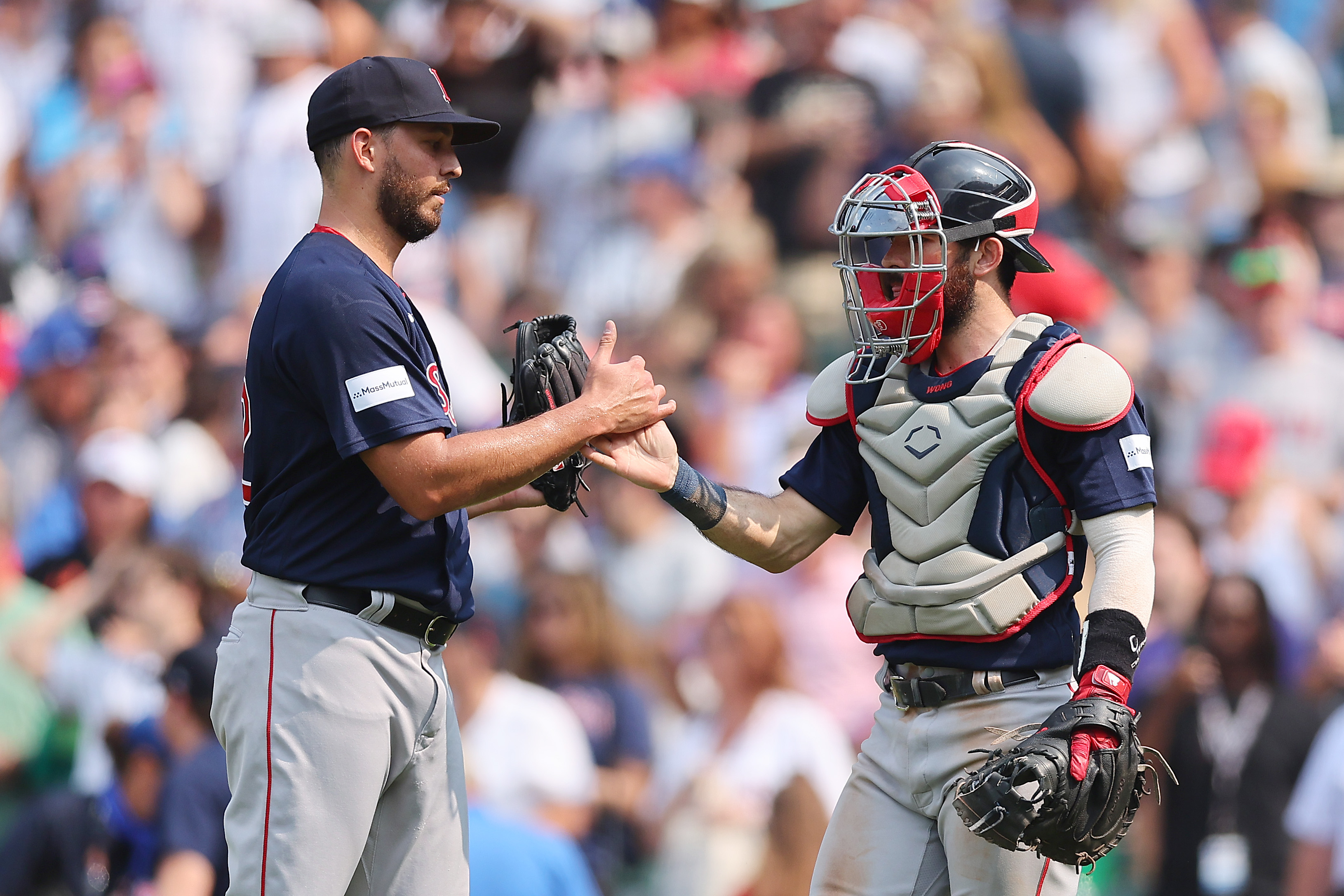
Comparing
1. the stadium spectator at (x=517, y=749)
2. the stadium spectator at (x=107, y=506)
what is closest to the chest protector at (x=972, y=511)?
the stadium spectator at (x=517, y=749)

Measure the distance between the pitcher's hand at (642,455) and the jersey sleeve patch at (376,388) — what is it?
53 cm

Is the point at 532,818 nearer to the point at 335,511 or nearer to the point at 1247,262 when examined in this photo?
the point at 335,511

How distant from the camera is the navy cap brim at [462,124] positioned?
366 cm

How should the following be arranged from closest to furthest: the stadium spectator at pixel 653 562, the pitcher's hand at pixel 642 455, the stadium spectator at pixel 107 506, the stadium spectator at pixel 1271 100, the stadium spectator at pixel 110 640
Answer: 1. the pitcher's hand at pixel 642 455
2. the stadium spectator at pixel 110 640
3. the stadium spectator at pixel 653 562
4. the stadium spectator at pixel 1271 100
5. the stadium spectator at pixel 107 506

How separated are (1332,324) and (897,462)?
15.0 feet

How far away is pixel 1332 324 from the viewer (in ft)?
24.0

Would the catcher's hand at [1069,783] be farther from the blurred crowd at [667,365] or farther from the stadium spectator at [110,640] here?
the stadium spectator at [110,640]

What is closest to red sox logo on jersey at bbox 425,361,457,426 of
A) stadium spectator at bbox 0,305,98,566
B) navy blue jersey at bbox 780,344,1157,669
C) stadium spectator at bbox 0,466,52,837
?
navy blue jersey at bbox 780,344,1157,669

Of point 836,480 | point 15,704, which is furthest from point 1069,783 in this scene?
point 15,704

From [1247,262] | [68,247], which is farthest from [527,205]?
[1247,262]

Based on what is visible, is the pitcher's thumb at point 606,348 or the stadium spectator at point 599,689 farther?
the stadium spectator at point 599,689

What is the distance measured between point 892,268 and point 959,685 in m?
0.96

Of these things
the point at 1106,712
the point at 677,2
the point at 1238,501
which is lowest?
the point at 1238,501

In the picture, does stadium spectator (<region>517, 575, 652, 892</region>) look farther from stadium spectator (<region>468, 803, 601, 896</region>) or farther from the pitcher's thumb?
the pitcher's thumb
